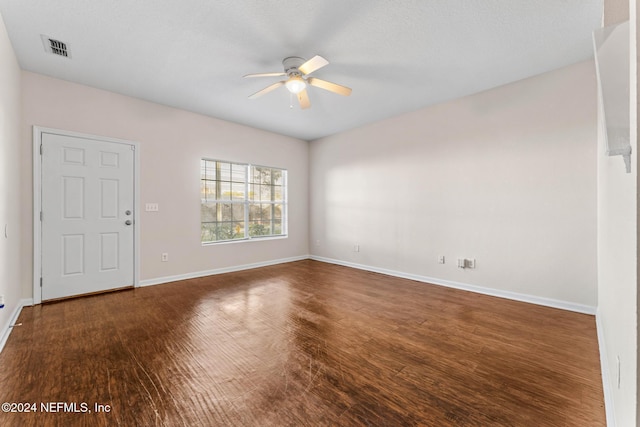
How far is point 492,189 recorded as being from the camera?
143 inches

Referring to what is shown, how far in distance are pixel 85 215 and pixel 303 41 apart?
3.51 m

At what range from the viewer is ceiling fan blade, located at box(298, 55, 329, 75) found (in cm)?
244

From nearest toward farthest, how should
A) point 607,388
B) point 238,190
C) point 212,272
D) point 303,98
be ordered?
point 607,388 → point 303,98 → point 212,272 → point 238,190

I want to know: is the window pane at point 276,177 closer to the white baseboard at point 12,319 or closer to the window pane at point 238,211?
the window pane at point 238,211

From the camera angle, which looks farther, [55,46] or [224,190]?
[224,190]

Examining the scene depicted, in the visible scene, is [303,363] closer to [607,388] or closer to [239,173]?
[607,388]

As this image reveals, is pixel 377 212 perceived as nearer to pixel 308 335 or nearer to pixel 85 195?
pixel 308 335

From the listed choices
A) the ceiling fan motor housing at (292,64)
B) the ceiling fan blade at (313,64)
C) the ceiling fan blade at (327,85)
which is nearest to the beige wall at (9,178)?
the ceiling fan motor housing at (292,64)

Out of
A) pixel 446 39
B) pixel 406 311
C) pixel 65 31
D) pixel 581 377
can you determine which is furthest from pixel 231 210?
pixel 581 377

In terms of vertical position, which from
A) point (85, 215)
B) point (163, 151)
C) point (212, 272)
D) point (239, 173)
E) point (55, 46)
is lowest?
point (212, 272)

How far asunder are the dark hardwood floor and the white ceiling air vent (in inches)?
109

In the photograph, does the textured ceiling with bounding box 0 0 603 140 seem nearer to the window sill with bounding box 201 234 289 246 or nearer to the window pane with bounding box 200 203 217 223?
the window pane with bounding box 200 203 217 223

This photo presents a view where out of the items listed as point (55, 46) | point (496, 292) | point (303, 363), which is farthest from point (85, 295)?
point (496, 292)

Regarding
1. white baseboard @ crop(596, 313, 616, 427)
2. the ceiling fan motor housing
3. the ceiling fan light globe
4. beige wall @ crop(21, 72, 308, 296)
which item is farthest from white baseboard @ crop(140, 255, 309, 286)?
white baseboard @ crop(596, 313, 616, 427)
